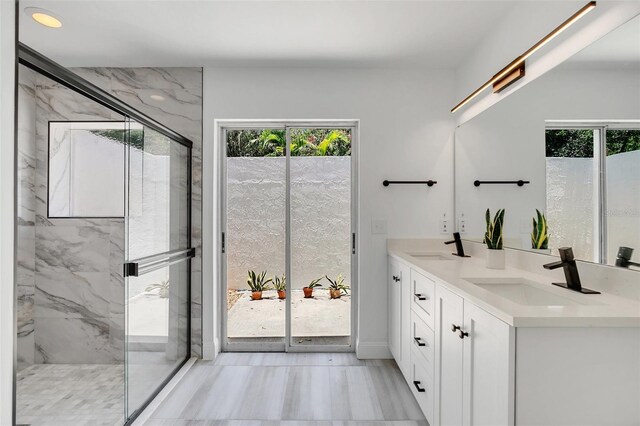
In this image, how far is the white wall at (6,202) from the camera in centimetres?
112

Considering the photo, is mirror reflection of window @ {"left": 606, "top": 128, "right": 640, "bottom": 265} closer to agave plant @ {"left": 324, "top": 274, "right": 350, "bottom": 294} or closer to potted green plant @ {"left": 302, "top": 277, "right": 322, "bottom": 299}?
agave plant @ {"left": 324, "top": 274, "right": 350, "bottom": 294}

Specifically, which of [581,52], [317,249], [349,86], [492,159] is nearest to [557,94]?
[581,52]

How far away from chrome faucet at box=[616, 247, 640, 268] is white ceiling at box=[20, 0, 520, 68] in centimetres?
152

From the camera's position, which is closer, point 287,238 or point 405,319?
point 405,319

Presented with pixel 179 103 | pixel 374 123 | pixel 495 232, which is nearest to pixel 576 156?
pixel 495 232

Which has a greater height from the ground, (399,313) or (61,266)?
(61,266)

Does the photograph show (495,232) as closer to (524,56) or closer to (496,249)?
(496,249)

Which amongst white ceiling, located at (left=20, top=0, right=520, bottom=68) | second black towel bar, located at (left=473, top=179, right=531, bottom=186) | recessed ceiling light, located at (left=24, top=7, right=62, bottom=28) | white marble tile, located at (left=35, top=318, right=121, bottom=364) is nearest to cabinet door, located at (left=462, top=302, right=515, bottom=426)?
second black towel bar, located at (left=473, top=179, right=531, bottom=186)

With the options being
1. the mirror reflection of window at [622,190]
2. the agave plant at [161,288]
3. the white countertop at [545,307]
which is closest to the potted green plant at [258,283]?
the agave plant at [161,288]

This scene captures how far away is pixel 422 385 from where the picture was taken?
6.28 feet

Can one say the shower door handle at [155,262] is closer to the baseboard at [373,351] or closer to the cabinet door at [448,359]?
the baseboard at [373,351]

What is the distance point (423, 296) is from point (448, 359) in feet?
1.37

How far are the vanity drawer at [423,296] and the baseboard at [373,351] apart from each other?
851 mm

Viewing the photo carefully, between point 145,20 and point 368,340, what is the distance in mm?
2836
